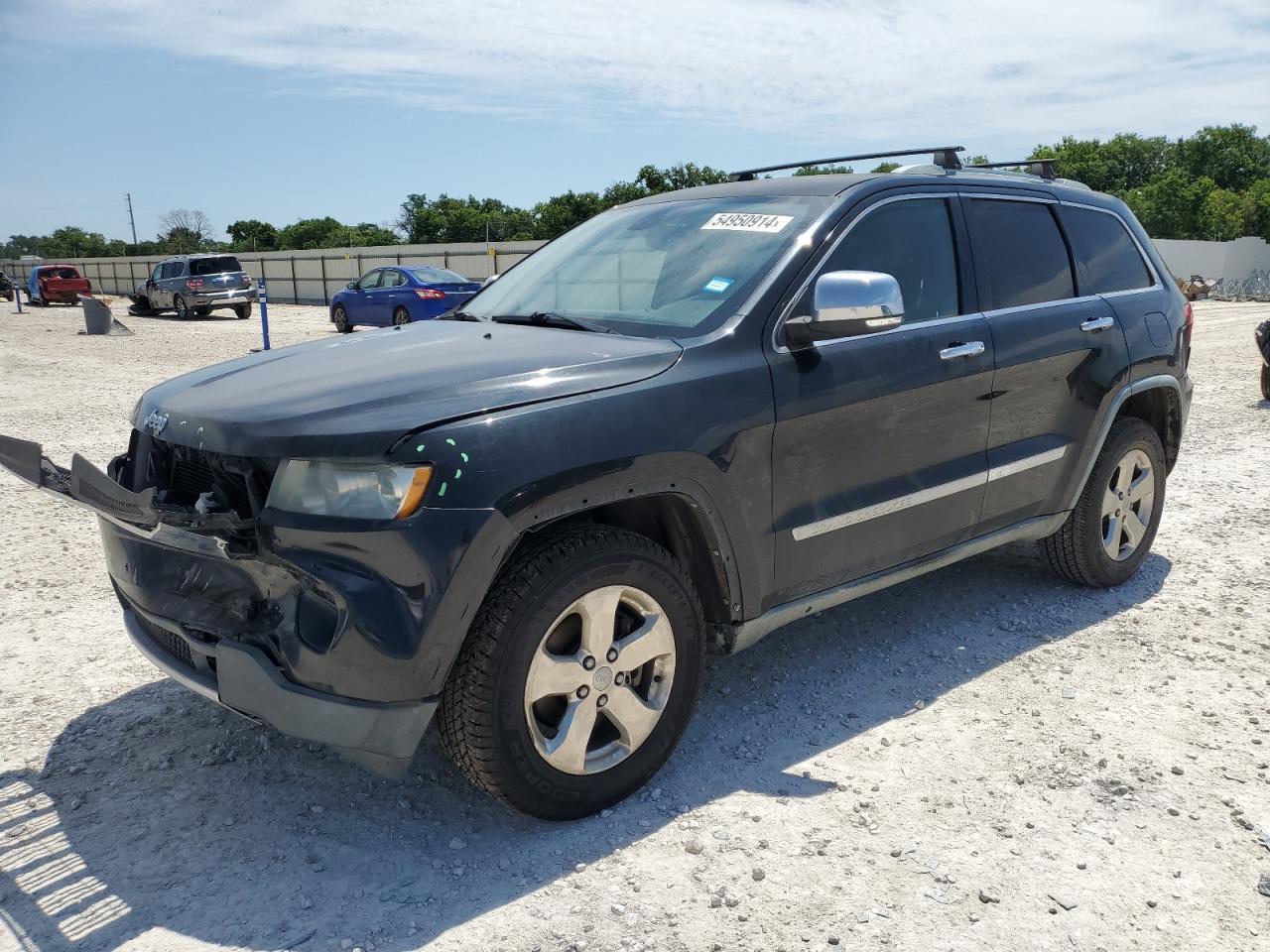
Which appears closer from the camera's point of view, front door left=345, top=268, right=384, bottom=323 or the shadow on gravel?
the shadow on gravel

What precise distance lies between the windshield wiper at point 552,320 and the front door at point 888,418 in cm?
60

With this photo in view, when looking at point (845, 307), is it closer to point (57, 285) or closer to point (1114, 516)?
point (1114, 516)

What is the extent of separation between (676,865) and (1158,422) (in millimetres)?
3553

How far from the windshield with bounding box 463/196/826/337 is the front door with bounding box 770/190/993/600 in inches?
8.4

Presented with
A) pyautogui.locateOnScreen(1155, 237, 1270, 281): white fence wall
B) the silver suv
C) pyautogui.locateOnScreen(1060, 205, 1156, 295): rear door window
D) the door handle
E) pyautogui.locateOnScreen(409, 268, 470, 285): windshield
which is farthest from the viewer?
pyautogui.locateOnScreen(1155, 237, 1270, 281): white fence wall

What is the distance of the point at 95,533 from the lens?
587cm

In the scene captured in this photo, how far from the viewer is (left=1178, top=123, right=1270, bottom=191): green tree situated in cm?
6781

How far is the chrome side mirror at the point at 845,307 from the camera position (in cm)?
314

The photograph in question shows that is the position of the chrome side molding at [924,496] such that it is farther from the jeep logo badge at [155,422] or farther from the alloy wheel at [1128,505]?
the jeep logo badge at [155,422]

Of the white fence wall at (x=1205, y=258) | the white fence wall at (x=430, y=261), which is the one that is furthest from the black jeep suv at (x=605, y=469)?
the white fence wall at (x=1205, y=258)

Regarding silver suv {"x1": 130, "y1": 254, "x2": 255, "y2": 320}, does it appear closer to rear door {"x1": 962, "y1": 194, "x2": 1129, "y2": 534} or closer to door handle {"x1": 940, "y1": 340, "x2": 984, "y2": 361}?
rear door {"x1": 962, "y1": 194, "x2": 1129, "y2": 534}

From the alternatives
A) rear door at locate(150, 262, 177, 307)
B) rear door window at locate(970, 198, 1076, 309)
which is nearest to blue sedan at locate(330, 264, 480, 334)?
rear door at locate(150, 262, 177, 307)

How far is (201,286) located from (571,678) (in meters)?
28.1

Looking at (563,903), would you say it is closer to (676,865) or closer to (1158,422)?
(676,865)
